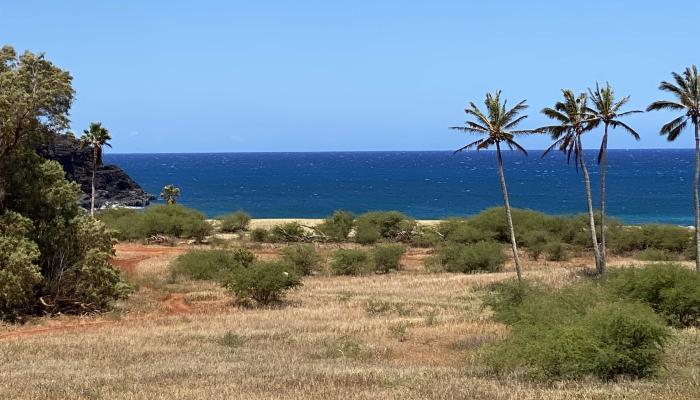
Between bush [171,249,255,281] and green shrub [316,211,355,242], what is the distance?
22.4 meters

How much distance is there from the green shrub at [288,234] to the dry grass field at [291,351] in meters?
27.6

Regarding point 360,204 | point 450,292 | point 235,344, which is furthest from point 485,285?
point 360,204

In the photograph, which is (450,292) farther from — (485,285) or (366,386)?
(366,386)

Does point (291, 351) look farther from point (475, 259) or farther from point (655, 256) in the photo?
point (655, 256)

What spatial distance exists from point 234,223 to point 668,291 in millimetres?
54860

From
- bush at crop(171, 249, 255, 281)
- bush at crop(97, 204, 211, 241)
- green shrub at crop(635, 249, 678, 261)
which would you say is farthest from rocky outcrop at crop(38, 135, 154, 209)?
green shrub at crop(635, 249, 678, 261)

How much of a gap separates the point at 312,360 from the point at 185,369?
10.6 ft

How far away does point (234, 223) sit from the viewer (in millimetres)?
72438

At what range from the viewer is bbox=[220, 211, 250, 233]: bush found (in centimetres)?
7219

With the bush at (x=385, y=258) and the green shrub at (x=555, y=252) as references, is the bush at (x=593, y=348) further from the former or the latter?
the green shrub at (x=555, y=252)

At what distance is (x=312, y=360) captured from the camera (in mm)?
16531

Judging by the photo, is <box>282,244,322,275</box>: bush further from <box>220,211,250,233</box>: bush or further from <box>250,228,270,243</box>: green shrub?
<box>220,211,250,233</box>: bush

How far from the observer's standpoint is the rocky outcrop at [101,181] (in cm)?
12025

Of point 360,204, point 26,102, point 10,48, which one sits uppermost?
point 10,48
